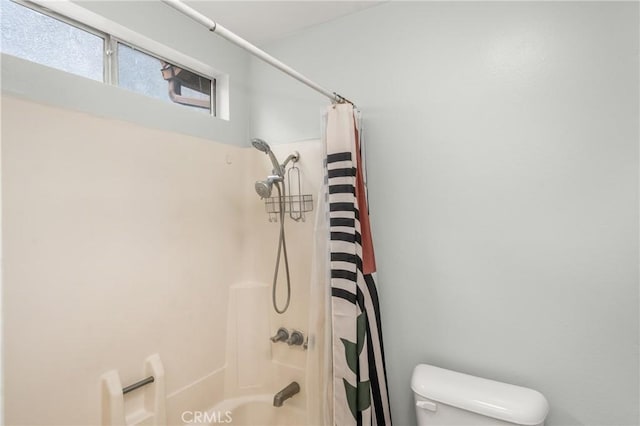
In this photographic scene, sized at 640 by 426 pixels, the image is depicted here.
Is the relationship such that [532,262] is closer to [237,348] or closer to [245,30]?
[237,348]

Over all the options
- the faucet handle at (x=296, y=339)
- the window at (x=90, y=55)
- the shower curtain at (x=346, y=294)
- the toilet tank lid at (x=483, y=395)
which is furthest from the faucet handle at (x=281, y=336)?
the window at (x=90, y=55)

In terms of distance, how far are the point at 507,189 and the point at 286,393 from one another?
151cm

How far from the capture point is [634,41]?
118cm

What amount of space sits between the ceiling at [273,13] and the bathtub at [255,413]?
210cm

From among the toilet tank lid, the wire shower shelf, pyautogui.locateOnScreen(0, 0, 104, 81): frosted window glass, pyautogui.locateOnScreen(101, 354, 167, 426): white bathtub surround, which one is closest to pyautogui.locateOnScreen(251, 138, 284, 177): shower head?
the wire shower shelf

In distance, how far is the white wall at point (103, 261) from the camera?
45.4 inches

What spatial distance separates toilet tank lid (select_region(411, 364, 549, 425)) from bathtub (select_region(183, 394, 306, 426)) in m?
0.84

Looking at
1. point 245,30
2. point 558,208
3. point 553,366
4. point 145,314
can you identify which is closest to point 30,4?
point 245,30

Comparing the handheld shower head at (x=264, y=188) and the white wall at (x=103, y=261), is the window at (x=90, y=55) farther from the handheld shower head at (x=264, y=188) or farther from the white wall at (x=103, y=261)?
the handheld shower head at (x=264, y=188)

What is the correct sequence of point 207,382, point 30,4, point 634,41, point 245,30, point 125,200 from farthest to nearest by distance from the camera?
point 245,30
point 207,382
point 125,200
point 30,4
point 634,41

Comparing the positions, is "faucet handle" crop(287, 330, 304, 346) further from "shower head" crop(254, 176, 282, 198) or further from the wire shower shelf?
"shower head" crop(254, 176, 282, 198)

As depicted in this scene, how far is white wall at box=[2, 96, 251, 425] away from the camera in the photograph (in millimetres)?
1154

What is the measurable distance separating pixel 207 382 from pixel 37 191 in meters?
1.22

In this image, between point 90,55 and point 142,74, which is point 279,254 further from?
point 90,55
